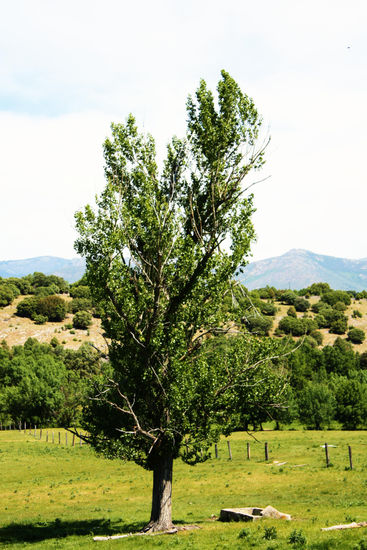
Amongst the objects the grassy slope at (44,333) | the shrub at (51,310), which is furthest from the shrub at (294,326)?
the shrub at (51,310)

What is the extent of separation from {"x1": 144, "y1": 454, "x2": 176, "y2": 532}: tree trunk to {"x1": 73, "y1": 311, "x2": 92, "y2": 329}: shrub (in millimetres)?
157485

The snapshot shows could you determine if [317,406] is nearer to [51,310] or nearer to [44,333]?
[44,333]

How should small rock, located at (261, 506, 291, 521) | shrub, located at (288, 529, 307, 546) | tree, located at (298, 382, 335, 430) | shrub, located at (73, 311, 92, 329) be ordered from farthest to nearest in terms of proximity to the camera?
shrub, located at (73, 311, 92, 329) < tree, located at (298, 382, 335, 430) < small rock, located at (261, 506, 291, 521) < shrub, located at (288, 529, 307, 546)

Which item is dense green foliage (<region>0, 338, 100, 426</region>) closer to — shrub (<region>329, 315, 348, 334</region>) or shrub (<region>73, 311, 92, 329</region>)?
shrub (<region>73, 311, 92, 329</region>)

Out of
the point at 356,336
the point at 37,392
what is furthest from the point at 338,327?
the point at 37,392

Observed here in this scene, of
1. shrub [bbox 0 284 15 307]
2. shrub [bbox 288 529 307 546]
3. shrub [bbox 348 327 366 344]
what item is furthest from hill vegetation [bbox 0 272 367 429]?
shrub [bbox 288 529 307 546]

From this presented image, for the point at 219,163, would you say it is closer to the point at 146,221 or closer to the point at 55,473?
the point at 146,221

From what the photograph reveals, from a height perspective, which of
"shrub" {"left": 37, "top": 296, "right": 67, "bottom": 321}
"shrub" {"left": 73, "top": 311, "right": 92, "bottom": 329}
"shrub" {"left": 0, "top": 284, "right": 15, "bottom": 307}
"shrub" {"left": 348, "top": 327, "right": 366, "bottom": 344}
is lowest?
"shrub" {"left": 348, "top": 327, "right": 366, "bottom": 344}

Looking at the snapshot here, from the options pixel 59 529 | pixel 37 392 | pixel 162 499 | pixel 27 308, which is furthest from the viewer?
pixel 27 308

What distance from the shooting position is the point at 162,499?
23.9m

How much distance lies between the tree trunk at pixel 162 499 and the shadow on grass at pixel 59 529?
2.50 metres

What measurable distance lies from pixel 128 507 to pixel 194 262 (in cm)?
1917

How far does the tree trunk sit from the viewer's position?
77.8 ft

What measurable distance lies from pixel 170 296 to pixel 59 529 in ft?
46.8
